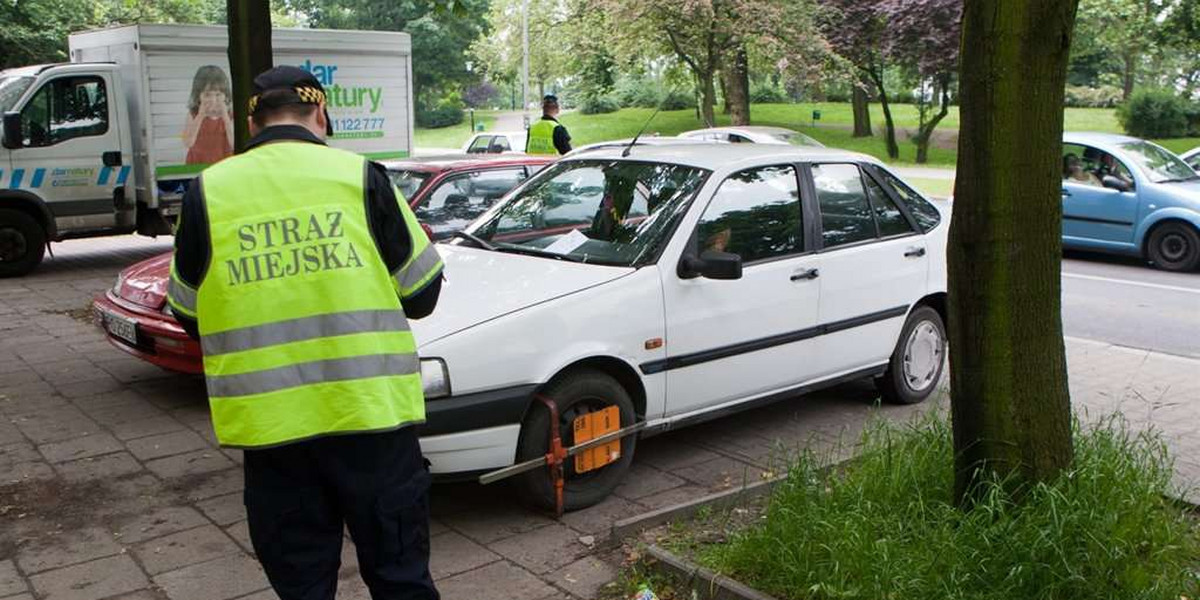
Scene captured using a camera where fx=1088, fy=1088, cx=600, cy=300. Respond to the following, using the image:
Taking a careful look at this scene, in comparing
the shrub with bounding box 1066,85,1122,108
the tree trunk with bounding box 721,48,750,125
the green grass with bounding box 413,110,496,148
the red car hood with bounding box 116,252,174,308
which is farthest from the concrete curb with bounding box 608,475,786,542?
the shrub with bounding box 1066,85,1122,108

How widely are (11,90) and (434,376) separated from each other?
9.59 meters

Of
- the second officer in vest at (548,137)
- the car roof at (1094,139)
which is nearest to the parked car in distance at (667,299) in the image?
the second officer in vest at (548,137)

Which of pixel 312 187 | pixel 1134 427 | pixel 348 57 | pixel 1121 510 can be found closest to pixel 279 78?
pixel 312 187

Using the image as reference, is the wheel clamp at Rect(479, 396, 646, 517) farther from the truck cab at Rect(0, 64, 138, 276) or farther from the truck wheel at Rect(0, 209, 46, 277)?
the truck wheel at Rect(0, 209, 46, 277)

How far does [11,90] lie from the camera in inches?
464

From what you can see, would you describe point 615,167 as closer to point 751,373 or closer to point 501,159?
point 751,373

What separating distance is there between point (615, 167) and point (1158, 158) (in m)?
10.4

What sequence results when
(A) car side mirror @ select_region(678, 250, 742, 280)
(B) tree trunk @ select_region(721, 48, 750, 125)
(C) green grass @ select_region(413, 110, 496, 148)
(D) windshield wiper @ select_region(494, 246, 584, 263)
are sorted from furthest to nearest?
(C) green grass @ select_region(413, 110, 496, 148) → (B) tree trunk @ select_region(721, 48, 750, 125) → (D) windshield wiper @ select_region(494, 246, 584, 263) → (A) car side mirror @ select_region(678, 250, 742, 280)

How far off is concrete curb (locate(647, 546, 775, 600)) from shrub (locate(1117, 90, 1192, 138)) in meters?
37.4

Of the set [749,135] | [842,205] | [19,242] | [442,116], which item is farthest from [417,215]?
[442,116]

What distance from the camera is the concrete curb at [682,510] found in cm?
459

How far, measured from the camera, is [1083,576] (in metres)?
A: 3.45

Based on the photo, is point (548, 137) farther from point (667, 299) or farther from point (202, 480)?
point (202, 480)

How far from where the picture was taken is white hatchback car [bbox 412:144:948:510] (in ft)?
15.3
